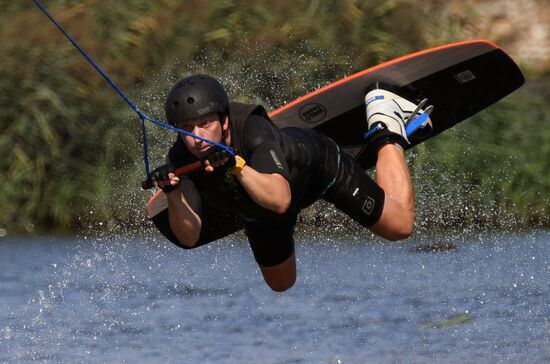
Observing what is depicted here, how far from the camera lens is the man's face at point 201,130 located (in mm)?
4879

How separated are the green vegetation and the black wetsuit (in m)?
3.92

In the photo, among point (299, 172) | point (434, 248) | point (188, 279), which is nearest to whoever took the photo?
point (299, 172)

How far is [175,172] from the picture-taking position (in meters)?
4.80

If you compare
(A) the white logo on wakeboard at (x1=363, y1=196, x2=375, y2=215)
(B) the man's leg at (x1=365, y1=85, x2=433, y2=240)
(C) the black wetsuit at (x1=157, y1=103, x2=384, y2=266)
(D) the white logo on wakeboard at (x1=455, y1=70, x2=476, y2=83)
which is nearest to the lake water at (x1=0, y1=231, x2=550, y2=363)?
(C) the black wetsuit at (x1=157, y1=103, x2=384, y2=266)

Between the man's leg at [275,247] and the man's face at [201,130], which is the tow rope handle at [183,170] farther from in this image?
the man's leg at [275,247]

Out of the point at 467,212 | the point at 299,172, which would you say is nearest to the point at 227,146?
the point at 299,172

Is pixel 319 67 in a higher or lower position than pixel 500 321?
lower

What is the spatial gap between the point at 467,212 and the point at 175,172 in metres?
5.46

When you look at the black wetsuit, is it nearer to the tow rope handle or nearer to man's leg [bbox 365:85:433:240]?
man's leg [bbox 365:85:433:240]

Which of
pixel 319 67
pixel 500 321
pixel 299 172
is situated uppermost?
pixel 299 172

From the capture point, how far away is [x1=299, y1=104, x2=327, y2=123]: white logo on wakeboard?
22.0 ft

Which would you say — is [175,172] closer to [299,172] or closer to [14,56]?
[299,172]

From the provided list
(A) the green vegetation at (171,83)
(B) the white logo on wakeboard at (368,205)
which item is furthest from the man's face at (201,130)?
(A) the green vegetation at (171,83)

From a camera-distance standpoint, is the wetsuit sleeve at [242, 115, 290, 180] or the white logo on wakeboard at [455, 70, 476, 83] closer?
the wetsuit sleeve at [242, 115, 290, 180]
